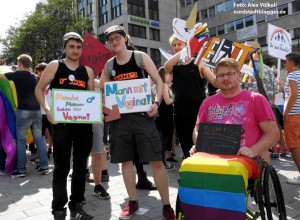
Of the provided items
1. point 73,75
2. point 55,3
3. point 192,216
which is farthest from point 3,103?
point 55,3

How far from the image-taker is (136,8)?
3850 centimetres

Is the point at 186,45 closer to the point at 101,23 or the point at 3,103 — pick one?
the point at 3,103

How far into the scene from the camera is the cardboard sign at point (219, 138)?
2.37m

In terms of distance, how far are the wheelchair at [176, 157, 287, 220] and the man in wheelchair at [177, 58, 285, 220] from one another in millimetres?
48

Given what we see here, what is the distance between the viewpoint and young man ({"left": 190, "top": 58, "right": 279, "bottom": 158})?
2543 mm

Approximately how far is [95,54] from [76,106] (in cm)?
96

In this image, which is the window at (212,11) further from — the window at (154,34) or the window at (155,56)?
the window at (155,56)

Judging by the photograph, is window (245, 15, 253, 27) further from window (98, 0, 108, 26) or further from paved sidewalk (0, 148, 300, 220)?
paved sidewalk (0, 148, 300, 220)

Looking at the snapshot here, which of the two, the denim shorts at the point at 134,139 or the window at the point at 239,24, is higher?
the window at the point at 239,24

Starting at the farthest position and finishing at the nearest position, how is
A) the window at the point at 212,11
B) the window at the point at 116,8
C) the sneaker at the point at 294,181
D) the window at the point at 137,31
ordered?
the window at the point at 116,8, the window at the point at 137,31, the window at the point at 212,11, the sneaker at the point at 294,181

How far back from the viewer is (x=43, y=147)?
559 centimetres

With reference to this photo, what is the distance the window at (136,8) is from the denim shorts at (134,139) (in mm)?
36407

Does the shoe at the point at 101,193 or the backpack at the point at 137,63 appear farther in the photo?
the shoe at the point at 101,193

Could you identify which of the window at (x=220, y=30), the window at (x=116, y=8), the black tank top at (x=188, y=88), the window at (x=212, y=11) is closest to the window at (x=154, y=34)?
the window at (x=116, y=8)
